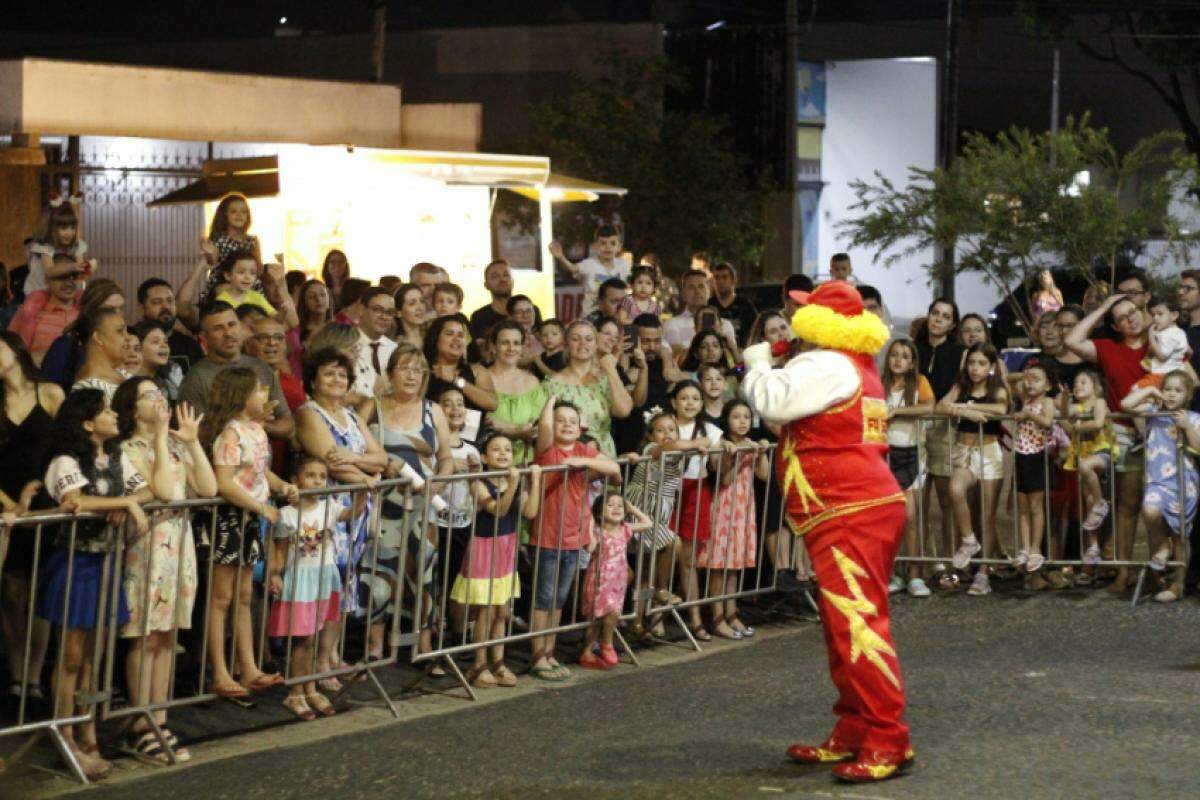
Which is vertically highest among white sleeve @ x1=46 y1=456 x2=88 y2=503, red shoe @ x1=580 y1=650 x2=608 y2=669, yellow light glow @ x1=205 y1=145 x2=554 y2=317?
yellow light glow @ x1=205 y1=145 x2=554 y2=317

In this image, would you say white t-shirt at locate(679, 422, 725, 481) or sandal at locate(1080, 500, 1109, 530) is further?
sandal at locate(1080, 500, 1109, 530)

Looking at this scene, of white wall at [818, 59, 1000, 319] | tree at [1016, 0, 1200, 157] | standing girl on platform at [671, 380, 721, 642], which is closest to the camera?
standing girl on platform at [671, 380, 721, 642]

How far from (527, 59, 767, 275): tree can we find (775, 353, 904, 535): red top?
75.0 feet

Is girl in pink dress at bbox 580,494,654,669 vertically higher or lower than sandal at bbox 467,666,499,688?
higher

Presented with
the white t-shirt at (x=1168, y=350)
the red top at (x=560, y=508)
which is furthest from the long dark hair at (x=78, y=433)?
the white t-shirt at (x=1168, y=350)

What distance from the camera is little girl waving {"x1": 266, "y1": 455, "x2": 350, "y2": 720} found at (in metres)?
8.59

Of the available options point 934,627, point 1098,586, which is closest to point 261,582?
point 934,627

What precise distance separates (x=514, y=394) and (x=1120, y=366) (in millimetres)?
4310

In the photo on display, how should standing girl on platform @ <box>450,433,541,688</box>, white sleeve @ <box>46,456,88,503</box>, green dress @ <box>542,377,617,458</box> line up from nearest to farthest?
white sleeve @ <box>46,456,88,503</box> < standing girl on platform @ <box>450,433,541,688</box> < green dress @ <box>542,377,617,458</box>

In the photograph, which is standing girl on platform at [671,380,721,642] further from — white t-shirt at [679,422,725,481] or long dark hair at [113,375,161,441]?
long dark hair at [113,375,161,441]

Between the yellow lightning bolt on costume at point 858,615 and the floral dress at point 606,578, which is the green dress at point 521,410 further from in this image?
the yellow lightning bolt on costume at point 858,615

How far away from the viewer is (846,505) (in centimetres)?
761

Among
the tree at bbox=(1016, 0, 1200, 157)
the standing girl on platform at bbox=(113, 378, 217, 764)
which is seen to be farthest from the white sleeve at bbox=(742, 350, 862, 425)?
the tree at bbox=(1016, 0, 1200, 157)

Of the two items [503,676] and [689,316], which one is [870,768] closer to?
[503,676]
